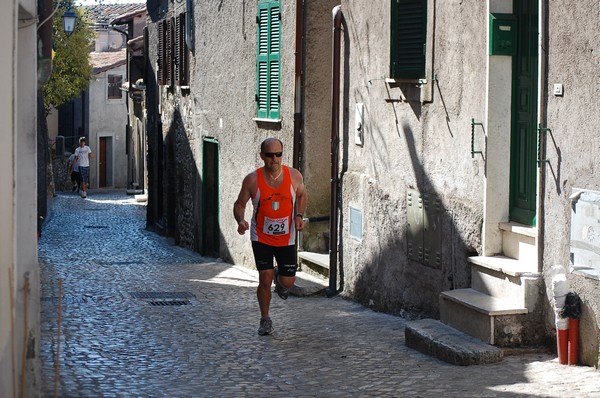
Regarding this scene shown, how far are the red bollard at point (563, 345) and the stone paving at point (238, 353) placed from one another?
0.23ft

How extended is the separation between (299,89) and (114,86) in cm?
4059

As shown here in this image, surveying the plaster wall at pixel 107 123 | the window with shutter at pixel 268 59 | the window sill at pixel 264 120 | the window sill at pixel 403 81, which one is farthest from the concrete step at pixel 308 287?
the plaster wall at pixel 107 123

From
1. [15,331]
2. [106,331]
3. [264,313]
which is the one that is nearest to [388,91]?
[264,313]

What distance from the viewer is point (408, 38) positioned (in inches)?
418

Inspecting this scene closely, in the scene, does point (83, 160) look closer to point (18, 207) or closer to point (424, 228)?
point (424, 228)

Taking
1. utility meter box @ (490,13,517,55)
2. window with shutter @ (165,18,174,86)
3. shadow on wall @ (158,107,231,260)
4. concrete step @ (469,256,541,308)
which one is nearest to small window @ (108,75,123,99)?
shadow on wall @ (158,107,231,260)

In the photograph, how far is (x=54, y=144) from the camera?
4944 cm

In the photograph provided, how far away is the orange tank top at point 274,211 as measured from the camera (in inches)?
368

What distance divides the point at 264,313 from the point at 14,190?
13.5 ft

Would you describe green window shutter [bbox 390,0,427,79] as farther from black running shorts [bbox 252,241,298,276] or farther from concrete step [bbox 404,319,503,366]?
concrete step [bbox 404,319,503,366]

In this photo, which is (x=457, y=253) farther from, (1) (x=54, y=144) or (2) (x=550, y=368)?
(1) (x=54, y=144)

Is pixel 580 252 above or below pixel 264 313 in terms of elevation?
above

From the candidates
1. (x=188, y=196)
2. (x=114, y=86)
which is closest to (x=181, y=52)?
(x=188, y=196)

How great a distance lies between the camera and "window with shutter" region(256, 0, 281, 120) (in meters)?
15.3
